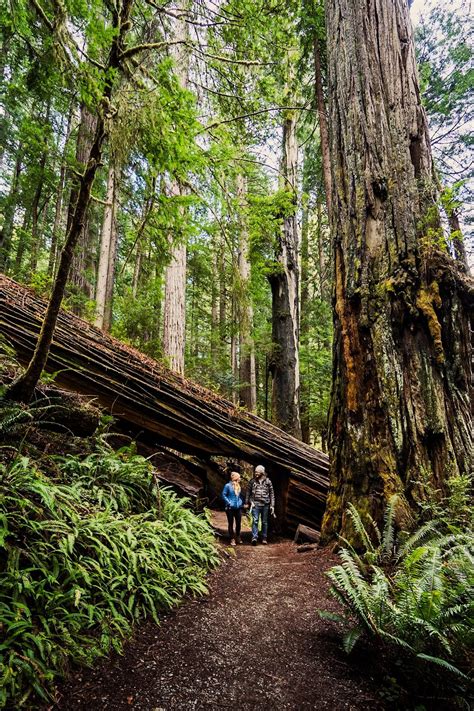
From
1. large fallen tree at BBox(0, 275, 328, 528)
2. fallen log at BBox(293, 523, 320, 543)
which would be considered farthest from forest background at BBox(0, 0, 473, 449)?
fallen log at BBox(293, 523, 320, 543)

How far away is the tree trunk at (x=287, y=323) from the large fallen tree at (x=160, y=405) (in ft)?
7.68

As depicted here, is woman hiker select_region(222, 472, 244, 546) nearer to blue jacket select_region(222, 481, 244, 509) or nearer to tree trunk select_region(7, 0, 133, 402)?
blue jacket select_region(222, 481, 244, 509)

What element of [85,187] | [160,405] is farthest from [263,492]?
[85,187]

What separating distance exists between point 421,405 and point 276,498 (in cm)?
434

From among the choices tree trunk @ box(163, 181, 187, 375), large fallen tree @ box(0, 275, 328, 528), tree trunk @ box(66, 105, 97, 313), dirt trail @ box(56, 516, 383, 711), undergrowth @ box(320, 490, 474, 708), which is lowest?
dirt trail @ box(56, 516, 383, 711)

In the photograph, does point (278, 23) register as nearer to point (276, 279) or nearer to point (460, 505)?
point (276, 279)

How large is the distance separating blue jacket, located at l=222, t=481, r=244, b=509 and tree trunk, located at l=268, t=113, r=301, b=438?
320cm

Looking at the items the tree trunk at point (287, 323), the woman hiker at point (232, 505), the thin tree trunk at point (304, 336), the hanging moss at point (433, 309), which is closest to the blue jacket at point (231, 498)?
the woman hiker at point (232, 505)

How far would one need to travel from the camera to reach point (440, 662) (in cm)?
143

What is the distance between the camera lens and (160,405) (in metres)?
5.45

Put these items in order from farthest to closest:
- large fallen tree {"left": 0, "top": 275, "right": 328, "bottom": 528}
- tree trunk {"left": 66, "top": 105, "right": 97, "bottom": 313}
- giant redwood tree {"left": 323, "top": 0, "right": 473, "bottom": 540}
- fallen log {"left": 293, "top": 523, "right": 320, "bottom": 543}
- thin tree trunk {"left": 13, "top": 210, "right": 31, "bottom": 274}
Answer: thin tree trunk {"left": 13, "top": 210, "right": 31, "bottom": 274}
tree trunk {"left": 66, "top": 105, "right": 97, "bottom": 313}
fallen log {"left": 293, "top": 523, "right": 320, "bottom": 543}
large fallen tree {"left": 0, "top": 275, "right": 328, "bottom": 528}
giant redwood tree {"left": 323, "top": 0, "right": 473, "bottom": 540}

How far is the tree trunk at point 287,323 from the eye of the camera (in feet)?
29.9

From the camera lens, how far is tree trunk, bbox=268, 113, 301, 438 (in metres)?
9.12


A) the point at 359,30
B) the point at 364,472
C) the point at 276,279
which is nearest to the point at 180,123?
the point at 359,30
